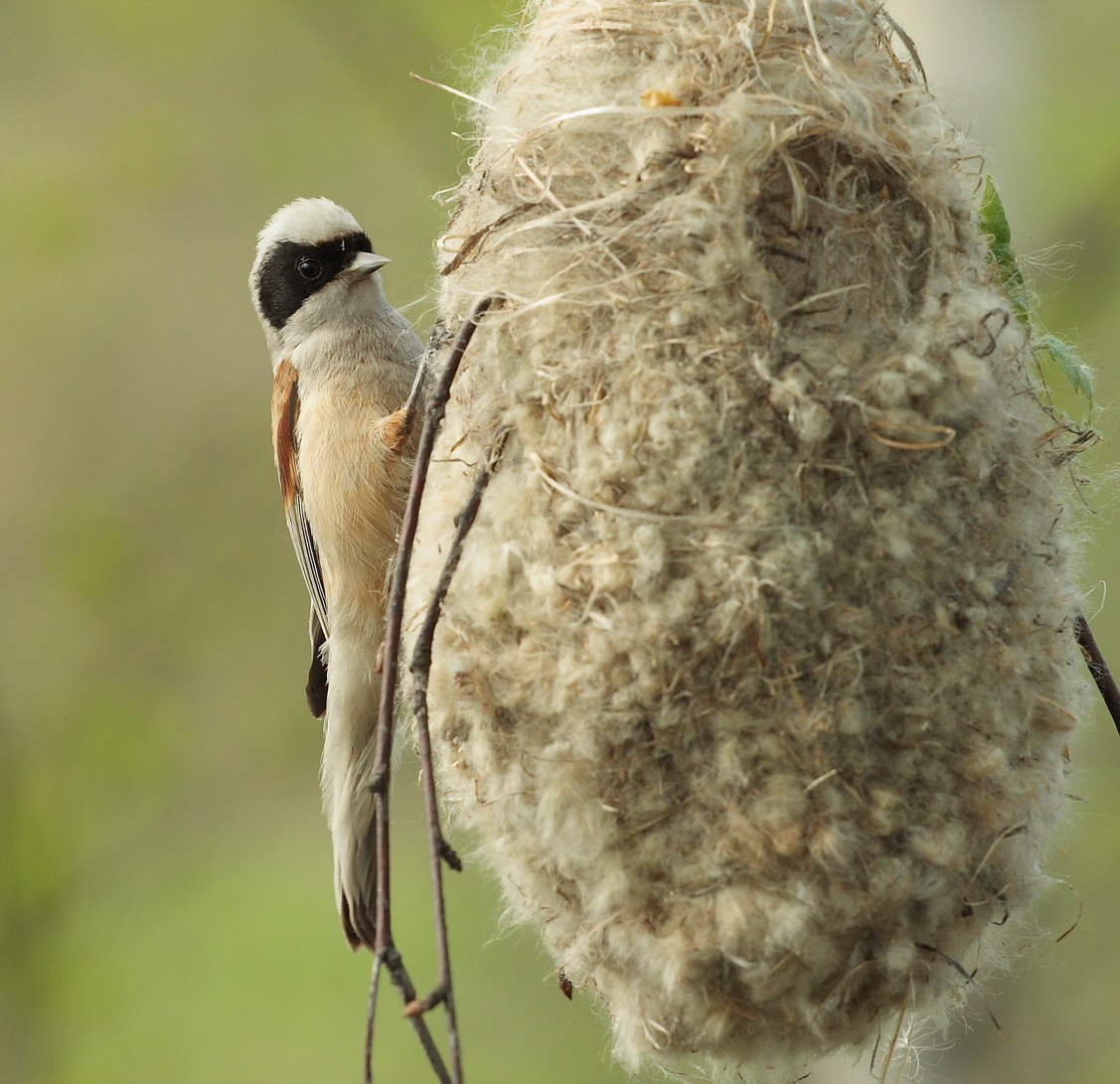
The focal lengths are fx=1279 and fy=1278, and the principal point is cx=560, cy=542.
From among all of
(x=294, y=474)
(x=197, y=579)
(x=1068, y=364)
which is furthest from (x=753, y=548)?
(x=197, y=579)

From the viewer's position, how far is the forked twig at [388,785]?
4.22ft

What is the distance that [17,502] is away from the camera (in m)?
4.85

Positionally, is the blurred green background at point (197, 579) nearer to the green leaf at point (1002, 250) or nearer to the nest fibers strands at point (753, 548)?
the green leaf at point (1002, 250)

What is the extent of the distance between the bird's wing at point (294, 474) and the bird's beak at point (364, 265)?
228 millimetres

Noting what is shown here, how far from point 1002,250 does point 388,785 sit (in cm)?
111

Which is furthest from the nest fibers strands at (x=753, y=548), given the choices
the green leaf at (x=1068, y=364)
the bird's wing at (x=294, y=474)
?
the bird's wing at (x=294, y=474)

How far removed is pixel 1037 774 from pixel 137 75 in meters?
4.61

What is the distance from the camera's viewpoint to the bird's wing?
262cm

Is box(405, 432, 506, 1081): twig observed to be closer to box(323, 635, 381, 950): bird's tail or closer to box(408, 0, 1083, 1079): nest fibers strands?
box(408, 0, 1083, 1079): nest fibers strands

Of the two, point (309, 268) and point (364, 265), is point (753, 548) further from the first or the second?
point (309, 268)

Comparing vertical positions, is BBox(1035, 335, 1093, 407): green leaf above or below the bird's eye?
below

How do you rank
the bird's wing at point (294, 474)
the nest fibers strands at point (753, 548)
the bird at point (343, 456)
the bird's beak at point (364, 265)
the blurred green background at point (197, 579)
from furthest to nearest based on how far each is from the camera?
the blurred green background at point (197, 579) < the bird's wing at point (294, 474) < the bird's beak at point (364, 265) < the bird at point (343, 456) < the nest fibers strands at point (753, 548)

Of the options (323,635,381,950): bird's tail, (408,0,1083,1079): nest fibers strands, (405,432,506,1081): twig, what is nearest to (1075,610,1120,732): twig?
(408,0,1083,1079): nest fibers strands

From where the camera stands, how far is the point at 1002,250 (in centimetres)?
178
